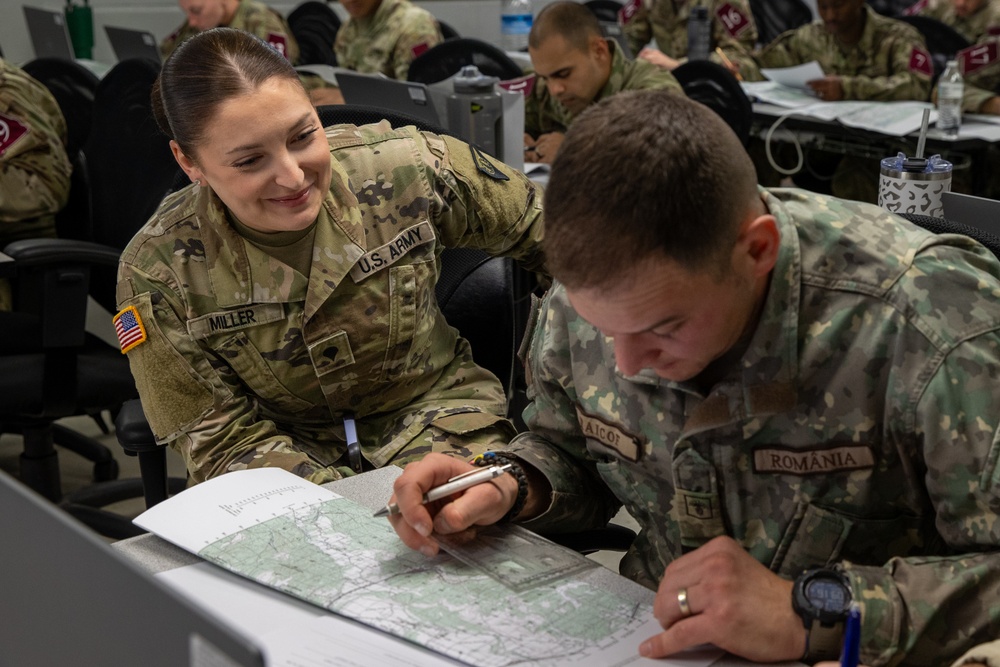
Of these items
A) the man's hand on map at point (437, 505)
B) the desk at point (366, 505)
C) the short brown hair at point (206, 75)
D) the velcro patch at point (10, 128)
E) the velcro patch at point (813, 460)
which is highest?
the short brown hair at point (206, 75)

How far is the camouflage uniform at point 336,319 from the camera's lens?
1539mm

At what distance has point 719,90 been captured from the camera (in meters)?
3.70

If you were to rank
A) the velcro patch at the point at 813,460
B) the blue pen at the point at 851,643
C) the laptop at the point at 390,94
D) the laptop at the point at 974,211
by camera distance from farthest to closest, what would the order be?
the laptop at the point at 390,94
the laptop at the point at 974,211
the velcro patch at the point at 813,460
the blue pen at the point at 851,643

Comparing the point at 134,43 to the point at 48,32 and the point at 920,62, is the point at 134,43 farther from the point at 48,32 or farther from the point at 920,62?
the point at 920,62

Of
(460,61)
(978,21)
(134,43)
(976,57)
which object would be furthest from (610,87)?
(978,21)

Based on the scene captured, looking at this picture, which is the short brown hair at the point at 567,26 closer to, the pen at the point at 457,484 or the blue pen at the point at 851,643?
the pen at the point at 457,484

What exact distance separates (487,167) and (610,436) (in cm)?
74

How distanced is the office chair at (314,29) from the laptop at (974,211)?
16.1 ft

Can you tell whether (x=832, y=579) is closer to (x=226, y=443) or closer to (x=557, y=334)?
(x=557, y=334)

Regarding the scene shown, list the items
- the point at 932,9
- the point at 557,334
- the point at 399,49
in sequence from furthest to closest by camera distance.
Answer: the point at 932,9 → the point at 399,49 → the point at 557,334

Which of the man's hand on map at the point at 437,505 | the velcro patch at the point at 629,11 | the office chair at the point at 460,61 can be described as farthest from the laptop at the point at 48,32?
the man's hand on map at the point at 437,505

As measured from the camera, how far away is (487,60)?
393cm

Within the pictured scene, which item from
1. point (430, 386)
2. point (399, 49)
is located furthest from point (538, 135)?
point (430, 386)

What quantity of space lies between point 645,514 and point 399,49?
164 inches
